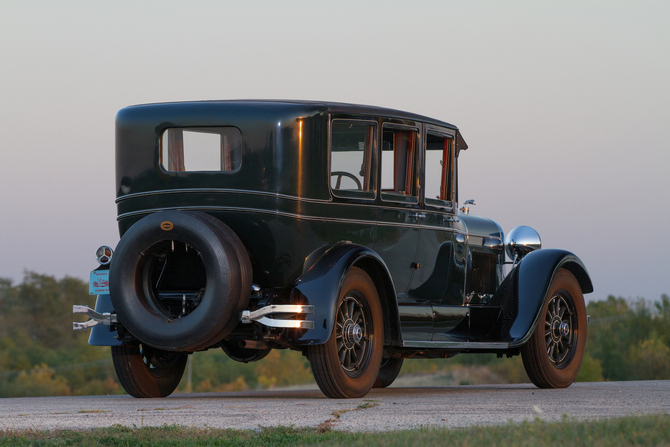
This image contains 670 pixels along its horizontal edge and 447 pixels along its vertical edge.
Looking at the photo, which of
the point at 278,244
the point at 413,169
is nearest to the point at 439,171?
the point at 413,169

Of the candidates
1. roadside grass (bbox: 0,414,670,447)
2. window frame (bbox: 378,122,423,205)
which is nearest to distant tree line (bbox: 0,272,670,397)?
window frame (bbox: 378,122,423,205)

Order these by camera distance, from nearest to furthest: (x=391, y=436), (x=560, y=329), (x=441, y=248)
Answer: (x=391, y=436) → (x=441, y=248) → (x=560, y=329)

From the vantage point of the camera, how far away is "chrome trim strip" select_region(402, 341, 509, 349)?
302 inches

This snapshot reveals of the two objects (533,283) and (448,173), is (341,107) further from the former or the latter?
(533,283)

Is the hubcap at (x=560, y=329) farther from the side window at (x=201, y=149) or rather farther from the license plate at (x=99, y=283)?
the license plate at (x=99, y=283)

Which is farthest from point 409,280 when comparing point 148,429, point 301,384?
point 301,384

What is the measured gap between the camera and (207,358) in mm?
70188

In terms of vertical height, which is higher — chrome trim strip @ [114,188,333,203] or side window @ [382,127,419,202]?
side window @ [382,127,419,202]

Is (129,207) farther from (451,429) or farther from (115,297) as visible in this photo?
(451,429)

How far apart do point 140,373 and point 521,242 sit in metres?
4.70

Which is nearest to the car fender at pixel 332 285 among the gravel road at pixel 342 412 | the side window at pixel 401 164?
the gravel road at pixel 342 412

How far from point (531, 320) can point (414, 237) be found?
1.53 meters

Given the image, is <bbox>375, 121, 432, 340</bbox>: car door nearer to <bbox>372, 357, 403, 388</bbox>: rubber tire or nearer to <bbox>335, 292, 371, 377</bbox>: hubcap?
<bbox>335, 292, 371, 377</bbox>: hubcap

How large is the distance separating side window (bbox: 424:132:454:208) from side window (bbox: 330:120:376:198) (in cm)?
94
